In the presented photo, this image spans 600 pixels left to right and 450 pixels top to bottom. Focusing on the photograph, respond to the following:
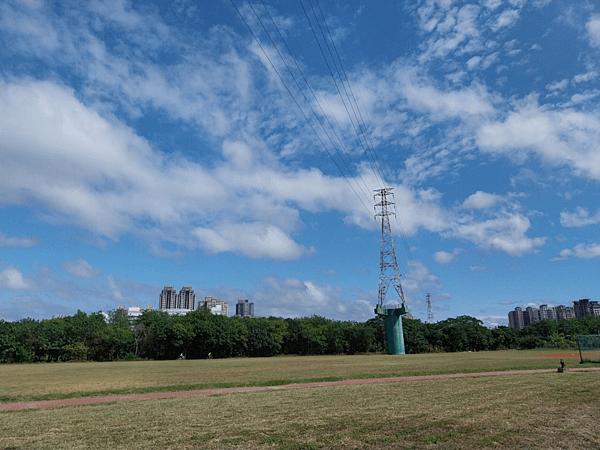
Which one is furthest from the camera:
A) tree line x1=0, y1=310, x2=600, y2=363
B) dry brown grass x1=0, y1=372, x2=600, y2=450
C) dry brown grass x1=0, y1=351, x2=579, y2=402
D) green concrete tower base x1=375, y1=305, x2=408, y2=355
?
green concrete tower base x1=375, y1=305, x2=408, y2=355

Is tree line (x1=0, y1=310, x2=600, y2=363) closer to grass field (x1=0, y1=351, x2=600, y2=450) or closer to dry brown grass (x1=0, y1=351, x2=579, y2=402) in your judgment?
dry brown grass (x1=0, y1=351, x2=579, y2=402)

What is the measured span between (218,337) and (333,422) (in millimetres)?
82531

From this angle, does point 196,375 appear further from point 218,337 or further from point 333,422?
point 218,337

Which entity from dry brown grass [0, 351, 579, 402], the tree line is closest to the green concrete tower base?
the tree line

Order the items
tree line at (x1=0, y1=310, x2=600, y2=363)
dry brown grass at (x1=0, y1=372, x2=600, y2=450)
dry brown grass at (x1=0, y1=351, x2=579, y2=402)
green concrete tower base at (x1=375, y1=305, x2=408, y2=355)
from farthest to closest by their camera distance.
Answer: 1. green concrete tower base at (x1=375, y1=305, x2=408, y2=355)
2. tree line at (x1=0, y1=310, x2=600, y2=363)
3. dry brown grass at (x1=0, y1=351, x2=579, y2=402)
4. dry brown grass at (x1=0, y1=372, x2=600, y2=450)

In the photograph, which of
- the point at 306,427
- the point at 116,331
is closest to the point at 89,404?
the point at 306,427

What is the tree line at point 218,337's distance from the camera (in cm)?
8444

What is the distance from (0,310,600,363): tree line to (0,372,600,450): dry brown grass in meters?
76.5

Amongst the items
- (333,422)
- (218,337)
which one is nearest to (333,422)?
(333,422)

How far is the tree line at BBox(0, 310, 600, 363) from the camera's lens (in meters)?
84.4

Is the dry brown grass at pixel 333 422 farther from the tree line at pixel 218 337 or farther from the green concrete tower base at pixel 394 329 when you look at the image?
the tree line at pixel 218 337

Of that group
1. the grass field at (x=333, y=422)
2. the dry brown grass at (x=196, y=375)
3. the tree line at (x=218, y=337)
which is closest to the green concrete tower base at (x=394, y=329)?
the tree line at (x=218, y=337)

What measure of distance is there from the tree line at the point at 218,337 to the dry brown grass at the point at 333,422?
76.5 metres

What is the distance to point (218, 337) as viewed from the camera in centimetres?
9062
